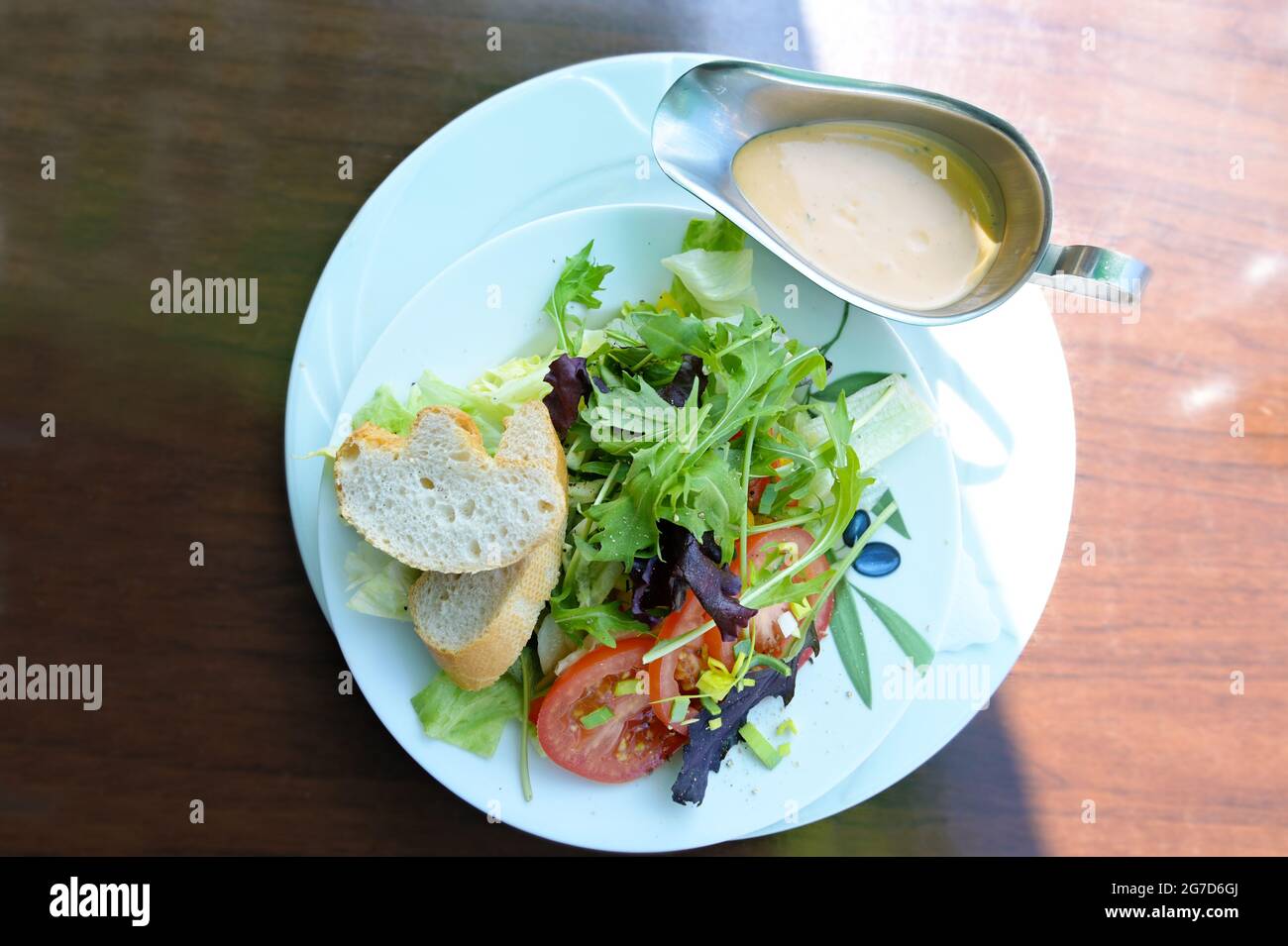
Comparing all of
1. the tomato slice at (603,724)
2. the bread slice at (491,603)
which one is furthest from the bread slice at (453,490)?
the tomato slice at (603,724)

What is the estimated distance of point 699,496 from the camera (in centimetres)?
145

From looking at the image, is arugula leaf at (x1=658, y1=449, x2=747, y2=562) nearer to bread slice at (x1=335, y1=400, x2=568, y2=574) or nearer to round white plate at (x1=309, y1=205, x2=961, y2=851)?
bread slice at (x1=335, y1=400, x2=568, y2=574)

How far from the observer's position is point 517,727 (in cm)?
157

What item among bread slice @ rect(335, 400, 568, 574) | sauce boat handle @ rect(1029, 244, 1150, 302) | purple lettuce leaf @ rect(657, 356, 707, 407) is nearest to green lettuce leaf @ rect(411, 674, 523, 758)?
bread slice @ rect(335, 400, 568, 574)

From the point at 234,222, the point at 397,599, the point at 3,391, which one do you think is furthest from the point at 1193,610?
the point at 3,391

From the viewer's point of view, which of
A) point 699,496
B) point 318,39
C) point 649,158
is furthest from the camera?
point 318,39

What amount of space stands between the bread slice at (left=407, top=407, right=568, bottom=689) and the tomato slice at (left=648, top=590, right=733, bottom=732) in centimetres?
21

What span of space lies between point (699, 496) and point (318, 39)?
1.24 m

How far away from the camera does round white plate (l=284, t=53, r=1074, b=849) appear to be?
1.68m

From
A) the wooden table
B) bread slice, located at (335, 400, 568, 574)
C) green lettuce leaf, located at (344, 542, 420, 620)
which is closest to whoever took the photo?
bread slice, located at (335, 400, 568, 574)

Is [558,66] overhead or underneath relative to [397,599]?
overhead

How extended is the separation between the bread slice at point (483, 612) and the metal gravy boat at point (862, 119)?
685mm

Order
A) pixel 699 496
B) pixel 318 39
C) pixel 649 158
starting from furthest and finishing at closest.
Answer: pixel 318 39 < pixel 649 158 < pixel 699 496
